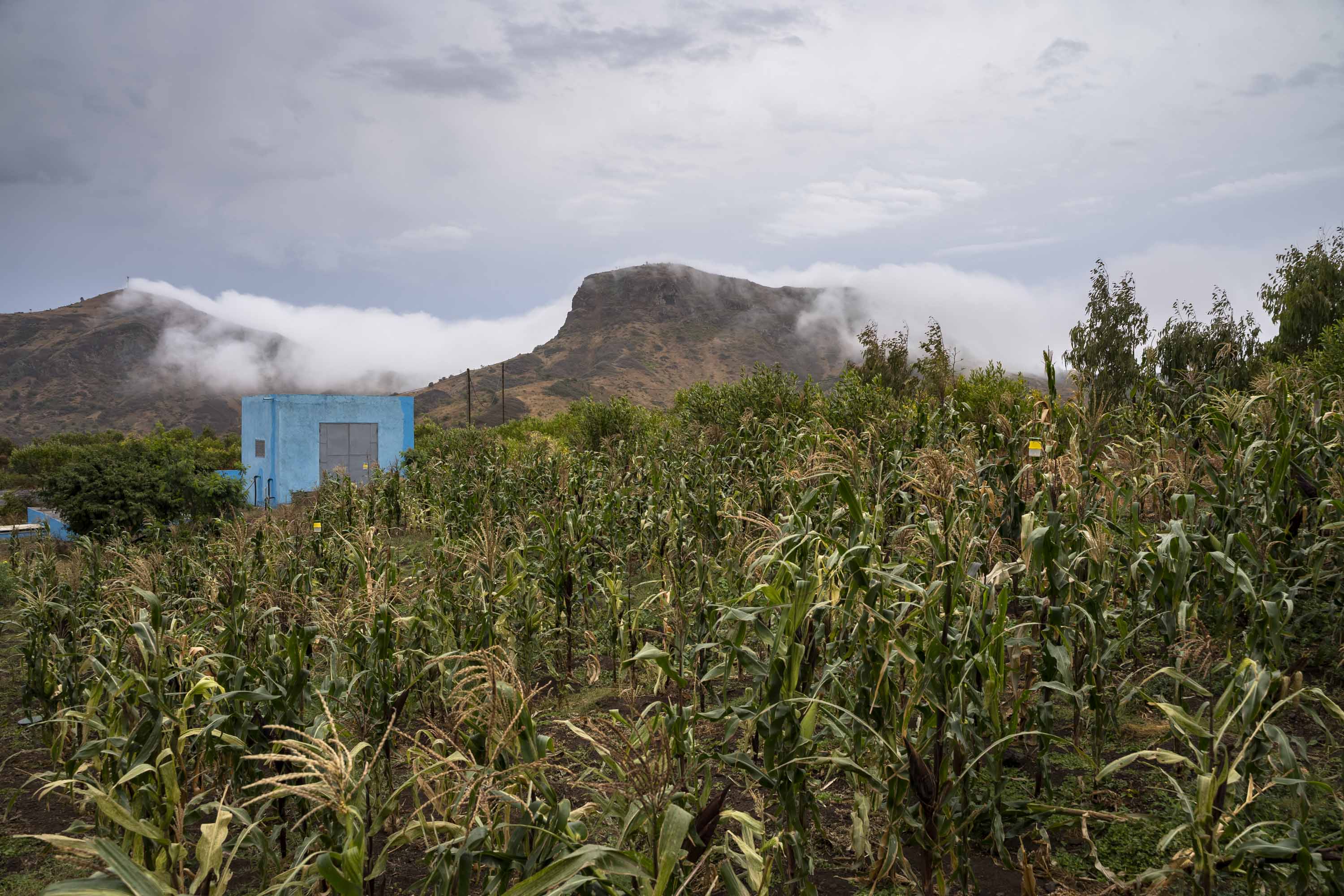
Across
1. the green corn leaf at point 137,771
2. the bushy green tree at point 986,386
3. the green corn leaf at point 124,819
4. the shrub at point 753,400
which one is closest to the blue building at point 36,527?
the shrub at point 753,400

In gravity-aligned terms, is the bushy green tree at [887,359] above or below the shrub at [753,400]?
above

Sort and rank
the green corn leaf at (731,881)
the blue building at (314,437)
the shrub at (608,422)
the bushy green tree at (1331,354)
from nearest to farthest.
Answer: the green corn leaf at (731,881)
the bushy green tree at (1331,354)
the shrub at (608,422)
the blue building at (314,437)

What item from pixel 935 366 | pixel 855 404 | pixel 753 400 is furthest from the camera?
pixel 935 366

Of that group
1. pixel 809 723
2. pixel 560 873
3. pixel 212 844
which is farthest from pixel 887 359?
pixel 212 844

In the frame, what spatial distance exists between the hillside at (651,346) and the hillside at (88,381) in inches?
1338

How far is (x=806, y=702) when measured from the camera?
3.11 m

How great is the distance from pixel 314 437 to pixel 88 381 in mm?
87493

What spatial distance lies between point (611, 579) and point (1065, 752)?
127 inches

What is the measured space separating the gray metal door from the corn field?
70.0 feet

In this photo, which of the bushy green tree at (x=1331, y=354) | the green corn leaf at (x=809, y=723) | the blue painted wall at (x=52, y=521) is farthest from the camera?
the blue painted wall at (x=52, y=521)

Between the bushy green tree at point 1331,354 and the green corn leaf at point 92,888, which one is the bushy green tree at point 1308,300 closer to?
the bushy green tree at point 1331,354

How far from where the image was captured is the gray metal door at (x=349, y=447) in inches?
1065

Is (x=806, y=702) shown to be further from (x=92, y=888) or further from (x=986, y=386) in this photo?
(x=986, y=386)

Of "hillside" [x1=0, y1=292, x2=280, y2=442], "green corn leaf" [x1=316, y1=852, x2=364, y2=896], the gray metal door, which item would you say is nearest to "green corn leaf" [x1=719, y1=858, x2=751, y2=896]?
"green corn leaf" [x1=316, y1=852, x2=364, y2=896]
